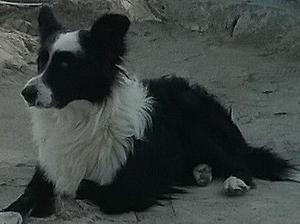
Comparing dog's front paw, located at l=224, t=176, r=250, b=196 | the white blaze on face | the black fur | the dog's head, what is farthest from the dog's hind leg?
the white blaze on face

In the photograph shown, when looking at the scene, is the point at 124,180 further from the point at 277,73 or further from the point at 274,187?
the point at 277,73

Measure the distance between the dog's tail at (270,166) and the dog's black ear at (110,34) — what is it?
166cm

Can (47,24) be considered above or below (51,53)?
above

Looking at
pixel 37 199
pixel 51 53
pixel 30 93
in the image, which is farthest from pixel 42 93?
pixel 37 199

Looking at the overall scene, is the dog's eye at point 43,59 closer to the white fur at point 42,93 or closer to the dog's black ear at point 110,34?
the white fur at point 42,93

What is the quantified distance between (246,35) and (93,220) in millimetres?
5844

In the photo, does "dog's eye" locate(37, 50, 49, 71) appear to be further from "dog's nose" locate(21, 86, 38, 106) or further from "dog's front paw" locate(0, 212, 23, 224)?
"dog's front paw" locate(0, 212, 23, 224)

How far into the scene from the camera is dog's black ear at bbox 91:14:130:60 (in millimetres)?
5152

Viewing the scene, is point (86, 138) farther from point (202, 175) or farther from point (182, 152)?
point (202, 175)

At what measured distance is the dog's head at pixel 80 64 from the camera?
16.8 feet

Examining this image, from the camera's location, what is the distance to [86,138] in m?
5.33

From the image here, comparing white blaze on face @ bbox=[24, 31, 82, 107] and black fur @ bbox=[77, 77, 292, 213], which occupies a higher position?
white blaze on face @ bbox=[24, 31, 82, 107]

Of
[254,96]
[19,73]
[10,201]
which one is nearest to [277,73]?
[254,96]

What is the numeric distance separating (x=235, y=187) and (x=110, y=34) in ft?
4.77
